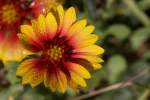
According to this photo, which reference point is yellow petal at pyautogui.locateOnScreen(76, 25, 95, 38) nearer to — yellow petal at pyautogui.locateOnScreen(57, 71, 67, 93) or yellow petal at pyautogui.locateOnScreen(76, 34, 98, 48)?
yellow petal at pyautogui.locateOnScreen(76, 34, 98, 48)

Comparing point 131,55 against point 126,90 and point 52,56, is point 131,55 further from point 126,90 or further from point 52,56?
point 52,56

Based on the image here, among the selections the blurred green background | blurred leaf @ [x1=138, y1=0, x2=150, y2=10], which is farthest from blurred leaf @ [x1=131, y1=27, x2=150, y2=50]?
A: blurred leaf @ [x1=138, y1=0, x2=150, y2=10]

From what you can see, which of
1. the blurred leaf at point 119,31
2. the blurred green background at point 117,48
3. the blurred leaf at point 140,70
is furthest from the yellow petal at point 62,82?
the blurred leaf at point 140,70

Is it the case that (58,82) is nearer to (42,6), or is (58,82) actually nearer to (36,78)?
(36,78)

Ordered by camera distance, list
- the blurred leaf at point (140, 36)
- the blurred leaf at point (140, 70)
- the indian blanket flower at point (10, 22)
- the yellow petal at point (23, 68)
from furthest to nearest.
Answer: the blurred leaf at point (140, 70) < the blurred leaf at point (140, 36) < the indian blanket flower at point (10, 22) < the yellow petal at point (23, 68)

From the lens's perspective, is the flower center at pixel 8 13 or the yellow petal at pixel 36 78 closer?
the yellow petal at pixel 36 78

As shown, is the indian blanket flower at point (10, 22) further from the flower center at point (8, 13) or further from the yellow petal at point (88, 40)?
the yellow petal at point (88, 40)
